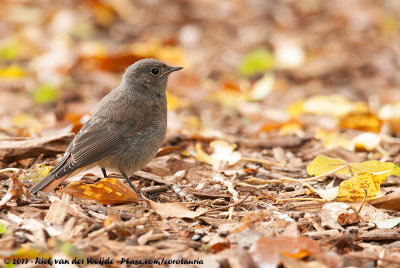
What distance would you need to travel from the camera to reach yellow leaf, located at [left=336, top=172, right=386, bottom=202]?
3.89m

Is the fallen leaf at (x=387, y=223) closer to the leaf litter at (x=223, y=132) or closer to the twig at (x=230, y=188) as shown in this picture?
the leaf litter at (x=223, y=132)

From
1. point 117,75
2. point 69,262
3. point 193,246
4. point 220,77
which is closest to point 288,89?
point 220,77

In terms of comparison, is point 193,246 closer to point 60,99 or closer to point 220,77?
point 60,99

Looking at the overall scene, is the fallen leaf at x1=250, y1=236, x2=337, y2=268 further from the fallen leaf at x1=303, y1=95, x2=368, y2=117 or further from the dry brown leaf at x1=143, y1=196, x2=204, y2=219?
the fallen leaf at x1=303, y1=95, x2=368, y2=117

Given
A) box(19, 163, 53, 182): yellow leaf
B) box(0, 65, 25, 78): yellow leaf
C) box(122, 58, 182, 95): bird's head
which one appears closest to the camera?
box(19, 163, 53, 182): yellow leaf

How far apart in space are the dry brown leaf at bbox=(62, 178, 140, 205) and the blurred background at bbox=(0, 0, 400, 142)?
1.65 meters

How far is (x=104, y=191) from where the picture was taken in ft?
13.1

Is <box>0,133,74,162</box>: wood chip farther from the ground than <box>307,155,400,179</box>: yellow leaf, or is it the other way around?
<box>0,133,74,162</box>: wood chip

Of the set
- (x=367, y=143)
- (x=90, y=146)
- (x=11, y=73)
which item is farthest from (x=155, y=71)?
(x=11, y=73)

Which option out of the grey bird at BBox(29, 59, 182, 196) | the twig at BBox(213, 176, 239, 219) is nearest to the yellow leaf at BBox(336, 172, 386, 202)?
the twig at BBox(213, 176, 239, 219)

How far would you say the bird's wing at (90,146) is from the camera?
13.8 ft

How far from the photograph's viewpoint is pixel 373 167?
4.20 m

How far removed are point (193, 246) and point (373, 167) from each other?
1.73 meters

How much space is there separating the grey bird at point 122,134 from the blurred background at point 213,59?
0.79 meters
